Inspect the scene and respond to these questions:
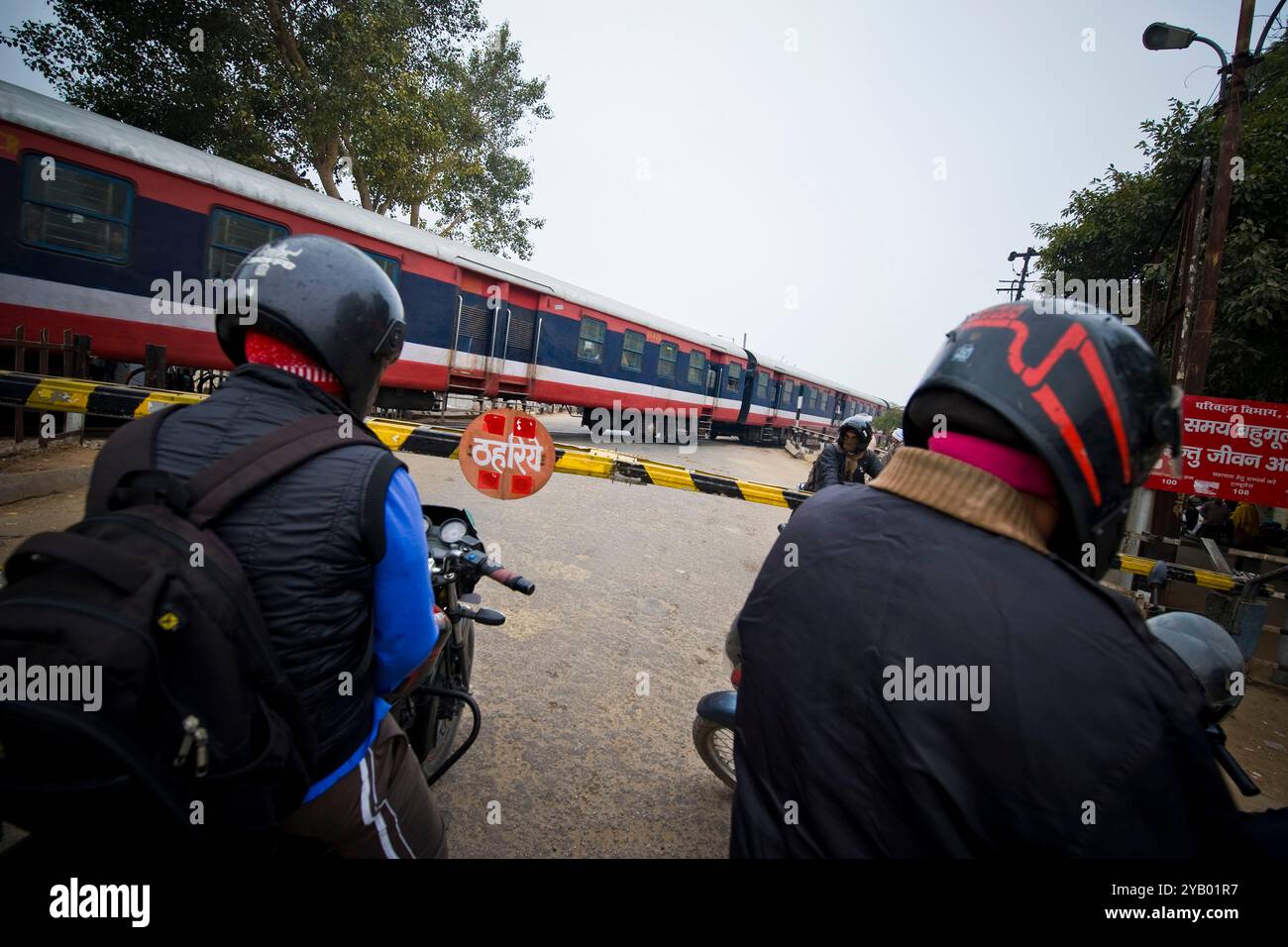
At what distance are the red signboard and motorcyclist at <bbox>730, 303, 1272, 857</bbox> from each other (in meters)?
5.53

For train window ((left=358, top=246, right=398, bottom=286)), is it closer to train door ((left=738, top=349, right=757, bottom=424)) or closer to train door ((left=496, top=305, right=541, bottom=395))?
train door ((left=496, top=305, right=541, bottom=395))

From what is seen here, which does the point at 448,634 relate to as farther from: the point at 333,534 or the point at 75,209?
the point at 75,209

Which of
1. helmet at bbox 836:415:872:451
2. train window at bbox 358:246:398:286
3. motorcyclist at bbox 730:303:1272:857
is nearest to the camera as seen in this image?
motorcyclist at bbox 730:303:1272:857

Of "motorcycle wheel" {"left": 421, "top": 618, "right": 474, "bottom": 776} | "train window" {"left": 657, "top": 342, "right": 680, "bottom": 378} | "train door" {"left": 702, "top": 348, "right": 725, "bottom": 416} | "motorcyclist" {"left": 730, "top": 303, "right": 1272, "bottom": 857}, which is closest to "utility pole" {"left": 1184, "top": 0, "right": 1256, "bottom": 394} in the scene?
"motorcyclist" {"left": 730, "top": 303, "right": 1272, "bottom": 857}

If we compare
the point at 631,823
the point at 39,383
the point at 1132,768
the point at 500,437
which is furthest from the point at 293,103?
A: the point at 1132,768

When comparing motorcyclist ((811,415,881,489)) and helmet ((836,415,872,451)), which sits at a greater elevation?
helmet ((836,415,872,451))

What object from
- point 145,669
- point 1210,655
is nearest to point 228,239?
point 145,669

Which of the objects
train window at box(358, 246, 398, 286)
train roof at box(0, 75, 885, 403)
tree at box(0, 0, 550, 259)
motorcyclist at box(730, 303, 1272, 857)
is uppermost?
tree at box(0, 0, 550, 259)

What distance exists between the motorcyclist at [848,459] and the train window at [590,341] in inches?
340

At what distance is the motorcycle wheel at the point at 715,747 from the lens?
101 inches

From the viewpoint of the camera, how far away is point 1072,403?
913 millimetres

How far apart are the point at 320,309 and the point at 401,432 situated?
1.95 m

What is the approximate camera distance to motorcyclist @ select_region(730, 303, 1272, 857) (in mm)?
702
